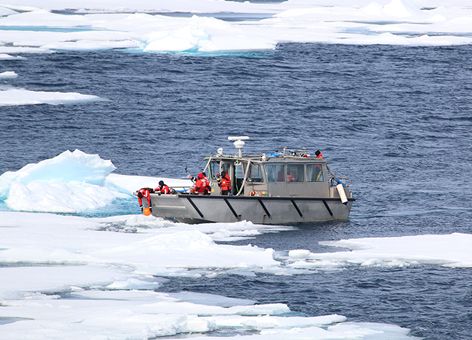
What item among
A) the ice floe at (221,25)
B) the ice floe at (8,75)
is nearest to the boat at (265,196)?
A: the ice floe at (8,75)

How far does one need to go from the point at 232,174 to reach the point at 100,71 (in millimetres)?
36782

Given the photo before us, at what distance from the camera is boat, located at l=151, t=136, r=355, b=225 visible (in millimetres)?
36312

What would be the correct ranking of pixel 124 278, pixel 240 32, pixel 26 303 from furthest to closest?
Result: pixel 240 32 → pixel 124 278 → pixel 26 303

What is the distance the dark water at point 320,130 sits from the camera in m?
28.8

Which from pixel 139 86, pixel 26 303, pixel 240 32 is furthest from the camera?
pixel 240 32

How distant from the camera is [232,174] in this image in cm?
3784

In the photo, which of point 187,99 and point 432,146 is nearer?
point 432,146

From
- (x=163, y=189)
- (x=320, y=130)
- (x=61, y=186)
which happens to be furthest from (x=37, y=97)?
(x=163, y=189)

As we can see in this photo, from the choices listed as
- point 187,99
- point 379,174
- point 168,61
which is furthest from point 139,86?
point 379,174

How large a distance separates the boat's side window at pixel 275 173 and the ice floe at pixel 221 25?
4189 centimetres

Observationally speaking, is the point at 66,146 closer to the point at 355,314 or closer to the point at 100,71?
the point at 100,71

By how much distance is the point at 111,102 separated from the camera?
2547 inches

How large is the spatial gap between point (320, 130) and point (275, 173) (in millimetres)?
21161

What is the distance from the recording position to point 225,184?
122 feet
